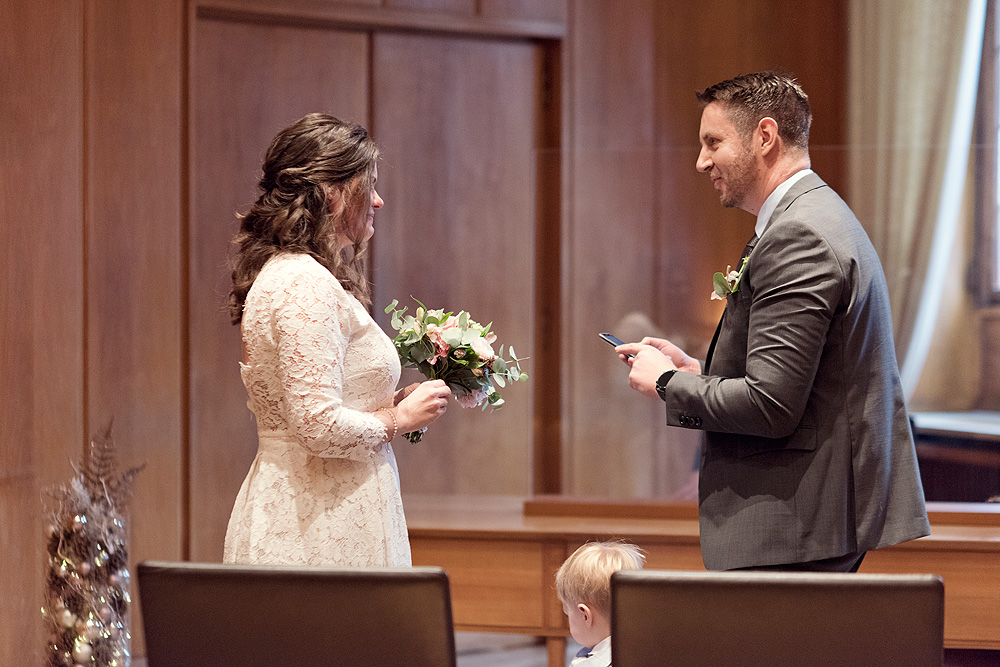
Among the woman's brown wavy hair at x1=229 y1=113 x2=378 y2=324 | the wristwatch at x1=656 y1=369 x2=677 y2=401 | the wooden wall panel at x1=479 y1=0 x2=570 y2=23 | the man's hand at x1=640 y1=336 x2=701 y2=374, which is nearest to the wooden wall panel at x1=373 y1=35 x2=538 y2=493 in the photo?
the wooden wall panel at x1=479 y1=0 x2=570 y2=23

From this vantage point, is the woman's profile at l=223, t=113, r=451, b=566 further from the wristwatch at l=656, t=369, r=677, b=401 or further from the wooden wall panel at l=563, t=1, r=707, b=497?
the wooden wall panel at l=563, t=1, r=707, b=497

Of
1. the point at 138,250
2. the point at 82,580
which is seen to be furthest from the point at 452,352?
the point at 138,250

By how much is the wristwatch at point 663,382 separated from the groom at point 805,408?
22 mm

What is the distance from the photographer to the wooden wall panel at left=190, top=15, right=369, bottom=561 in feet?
13.0

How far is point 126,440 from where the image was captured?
3.79m

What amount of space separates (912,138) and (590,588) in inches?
123

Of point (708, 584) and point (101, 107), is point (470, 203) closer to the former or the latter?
point (101, 107)

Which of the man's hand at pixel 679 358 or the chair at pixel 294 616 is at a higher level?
the man's hand at pixel 679 358

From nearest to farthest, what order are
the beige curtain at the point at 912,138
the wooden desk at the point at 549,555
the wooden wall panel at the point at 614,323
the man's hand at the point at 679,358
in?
the man's hand at the point at 679,358, the wooden desk at the point at 549,555, the beige curtain at the point at 912,138, the wooden wall panel at the point at 614,323

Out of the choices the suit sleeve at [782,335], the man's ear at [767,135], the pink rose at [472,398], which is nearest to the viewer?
the suit sleeve at [782,335]

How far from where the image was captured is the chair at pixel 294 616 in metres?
1.18

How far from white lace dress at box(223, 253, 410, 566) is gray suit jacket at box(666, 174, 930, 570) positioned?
2.08 feet

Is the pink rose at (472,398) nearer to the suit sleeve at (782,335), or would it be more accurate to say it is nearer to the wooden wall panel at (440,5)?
the suit sleeve at (782,335)

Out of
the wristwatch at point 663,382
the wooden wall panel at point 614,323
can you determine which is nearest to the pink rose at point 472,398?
the wristwatch at point 663,382
